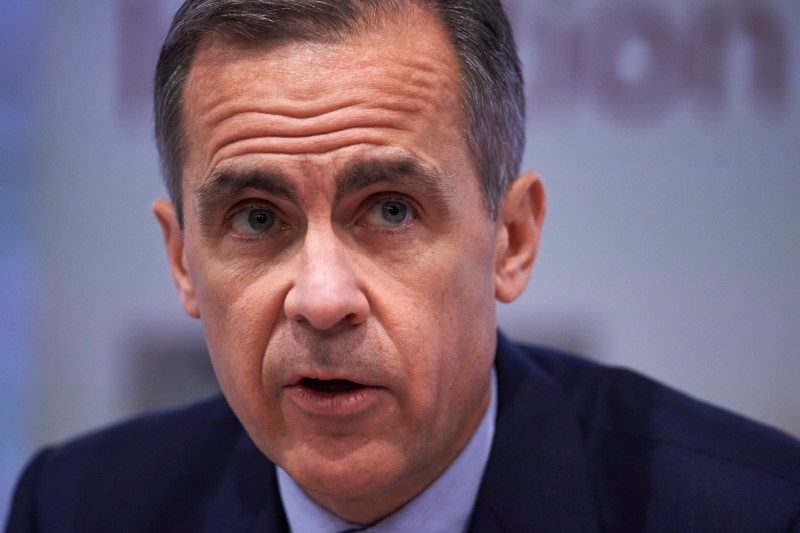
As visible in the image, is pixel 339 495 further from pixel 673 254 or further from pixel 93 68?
pixel 93 68

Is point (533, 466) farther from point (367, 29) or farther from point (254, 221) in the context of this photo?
point (367, 29)

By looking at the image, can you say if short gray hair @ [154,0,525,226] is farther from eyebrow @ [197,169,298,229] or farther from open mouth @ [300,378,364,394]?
open mouth @ [300,378,364,394]

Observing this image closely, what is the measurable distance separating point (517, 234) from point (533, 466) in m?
0.54

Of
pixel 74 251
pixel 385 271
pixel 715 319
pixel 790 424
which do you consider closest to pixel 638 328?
pixel 715 319

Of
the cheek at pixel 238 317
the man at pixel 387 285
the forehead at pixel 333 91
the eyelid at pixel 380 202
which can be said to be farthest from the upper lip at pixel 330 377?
the forehead at pixel 333 91

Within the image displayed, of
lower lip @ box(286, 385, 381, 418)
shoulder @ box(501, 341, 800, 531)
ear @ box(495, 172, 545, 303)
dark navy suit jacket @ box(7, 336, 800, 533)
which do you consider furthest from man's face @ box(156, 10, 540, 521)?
shoulder @ box(501, 341, 800, 531)

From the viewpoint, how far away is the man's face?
182 cm

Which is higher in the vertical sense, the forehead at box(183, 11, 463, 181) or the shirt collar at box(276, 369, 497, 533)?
the forehead at box(183, 11, 463, 181)

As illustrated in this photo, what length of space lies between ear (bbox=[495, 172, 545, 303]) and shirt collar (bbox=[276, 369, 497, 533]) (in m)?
0.34

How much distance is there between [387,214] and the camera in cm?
188

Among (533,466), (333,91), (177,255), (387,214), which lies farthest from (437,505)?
(333,91)

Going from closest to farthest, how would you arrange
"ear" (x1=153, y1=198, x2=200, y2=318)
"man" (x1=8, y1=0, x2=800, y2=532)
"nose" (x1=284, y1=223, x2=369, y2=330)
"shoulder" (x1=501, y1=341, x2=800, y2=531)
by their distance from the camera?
"nose" (x1=284, y1=223, x2=369, y2=330), "man" (x1=8, y1=0, x2=800, y2=532), "shoulder" (x1=501, y1=341, x2=800, y2=531), "ear" (x1=153, y1=198, x2=200, y2=318)

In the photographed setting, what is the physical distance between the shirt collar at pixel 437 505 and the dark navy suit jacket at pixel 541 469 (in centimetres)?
5

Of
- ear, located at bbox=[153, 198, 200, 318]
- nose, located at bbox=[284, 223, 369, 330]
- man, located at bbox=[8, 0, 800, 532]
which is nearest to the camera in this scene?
nose, located at bbox=[284, 223, 369, 330]
